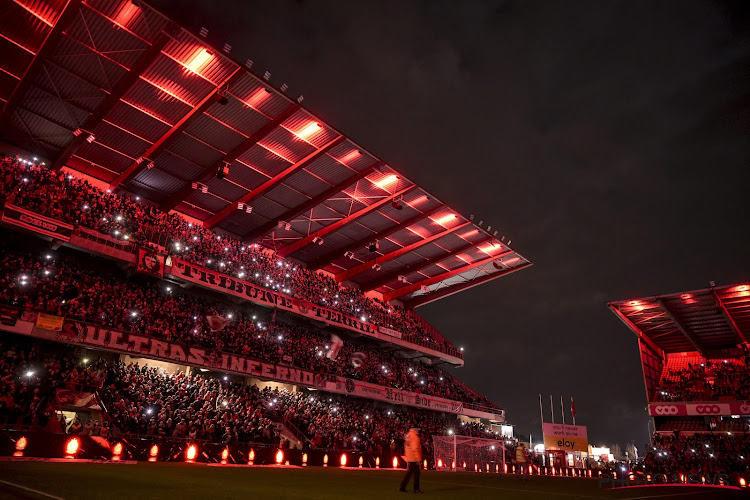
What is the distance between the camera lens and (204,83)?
2409 cm

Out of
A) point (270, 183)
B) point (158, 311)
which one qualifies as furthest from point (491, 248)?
point (158, 311)

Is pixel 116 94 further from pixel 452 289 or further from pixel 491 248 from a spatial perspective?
pixel 452 289

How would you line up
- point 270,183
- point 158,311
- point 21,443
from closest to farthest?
point 21,443 → point 158,311 → point 270,183

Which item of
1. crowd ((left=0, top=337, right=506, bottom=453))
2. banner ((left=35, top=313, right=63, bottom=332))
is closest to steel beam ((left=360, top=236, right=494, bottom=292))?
crowd ((left=0, top=337, right=506, bottom=453))

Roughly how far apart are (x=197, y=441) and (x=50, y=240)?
47.0 feet

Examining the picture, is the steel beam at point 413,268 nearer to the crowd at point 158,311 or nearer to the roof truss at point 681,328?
the crowd at point 158,311

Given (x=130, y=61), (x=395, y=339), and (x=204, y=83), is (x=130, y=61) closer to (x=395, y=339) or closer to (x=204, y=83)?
(x=204, y=83)

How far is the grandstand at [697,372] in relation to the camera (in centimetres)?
3756

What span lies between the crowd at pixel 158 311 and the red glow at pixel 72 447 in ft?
30.5

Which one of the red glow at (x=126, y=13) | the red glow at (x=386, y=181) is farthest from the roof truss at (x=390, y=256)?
the red glow at (x=126, y=13)

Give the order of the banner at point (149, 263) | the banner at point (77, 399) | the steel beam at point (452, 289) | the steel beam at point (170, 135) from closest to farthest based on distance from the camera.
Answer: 1. the banner at point (77, 399)
2. the steel beam at point (170, 135)
3. the banner at point (149, 263)
4. the steel beam at point (452, 289)

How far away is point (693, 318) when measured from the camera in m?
42.9

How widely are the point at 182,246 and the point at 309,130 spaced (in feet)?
39.7

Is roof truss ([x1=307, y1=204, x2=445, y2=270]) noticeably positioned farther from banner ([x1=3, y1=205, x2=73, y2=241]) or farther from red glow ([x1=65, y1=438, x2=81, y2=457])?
red glow ([x1=65, y1=438, x2=81, y2=457])
